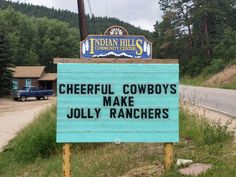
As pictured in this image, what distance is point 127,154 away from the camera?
9.06 meters

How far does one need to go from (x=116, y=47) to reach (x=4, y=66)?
1828 inches

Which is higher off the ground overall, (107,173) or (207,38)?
(207,38)

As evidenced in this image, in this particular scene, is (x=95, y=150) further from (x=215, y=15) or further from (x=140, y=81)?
(x=215, y=15)

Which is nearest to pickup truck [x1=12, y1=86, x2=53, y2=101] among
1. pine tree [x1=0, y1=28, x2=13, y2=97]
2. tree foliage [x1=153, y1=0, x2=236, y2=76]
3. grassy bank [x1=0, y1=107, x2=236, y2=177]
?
pine tree [x1=0, y1=28, x2=13, y2=97]

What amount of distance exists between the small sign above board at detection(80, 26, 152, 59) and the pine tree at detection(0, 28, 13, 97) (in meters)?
44.1

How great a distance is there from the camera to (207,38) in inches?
3127

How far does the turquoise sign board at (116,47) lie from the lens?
37.5ft

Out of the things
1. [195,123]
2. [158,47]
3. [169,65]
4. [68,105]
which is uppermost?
[158,47]

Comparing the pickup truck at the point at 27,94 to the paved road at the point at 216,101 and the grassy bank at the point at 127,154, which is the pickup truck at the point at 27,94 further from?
the grassy bank at the point at 127,154

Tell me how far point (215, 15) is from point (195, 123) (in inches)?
2811

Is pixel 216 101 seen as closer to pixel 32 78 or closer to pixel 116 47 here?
pixel 116 47

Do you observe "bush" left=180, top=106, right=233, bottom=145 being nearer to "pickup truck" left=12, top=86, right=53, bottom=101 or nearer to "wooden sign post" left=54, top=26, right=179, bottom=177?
"wooden sign post" left=54, top=26, right=179, bottom=177

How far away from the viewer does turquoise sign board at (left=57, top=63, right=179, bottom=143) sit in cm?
694

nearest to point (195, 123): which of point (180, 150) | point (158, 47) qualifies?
point (180, 150)
